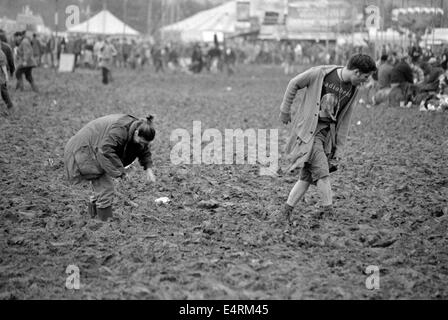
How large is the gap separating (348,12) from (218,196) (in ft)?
126

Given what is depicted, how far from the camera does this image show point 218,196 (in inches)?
363

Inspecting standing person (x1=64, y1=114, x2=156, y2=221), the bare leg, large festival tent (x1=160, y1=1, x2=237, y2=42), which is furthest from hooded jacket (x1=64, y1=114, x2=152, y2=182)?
large festival tent (x1=160, y1=1, x2=237, y2=42)

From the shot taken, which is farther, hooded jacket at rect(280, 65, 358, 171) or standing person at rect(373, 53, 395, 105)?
standing person at rect(373, 53, 395, 105)

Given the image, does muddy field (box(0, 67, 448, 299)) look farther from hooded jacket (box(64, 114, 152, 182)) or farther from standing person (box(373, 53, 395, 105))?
standing person (box(373, 53, 395, 105))

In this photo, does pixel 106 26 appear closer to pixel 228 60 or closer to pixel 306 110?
pixel 228 60

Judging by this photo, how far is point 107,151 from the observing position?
7078mm

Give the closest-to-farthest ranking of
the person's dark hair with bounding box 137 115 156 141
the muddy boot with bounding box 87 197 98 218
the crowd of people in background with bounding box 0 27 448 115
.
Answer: the person's dark hair with bounding box 137 115 156 141, the muddy boot with bounding box 87 197 98 218, the crowd of people in background with bounding box 0 27 448 115

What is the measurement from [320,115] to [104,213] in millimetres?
2606

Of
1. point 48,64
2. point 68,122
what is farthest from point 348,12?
point 68,122

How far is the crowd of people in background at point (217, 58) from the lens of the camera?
2098 cm

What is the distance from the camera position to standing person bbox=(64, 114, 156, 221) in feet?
23.2

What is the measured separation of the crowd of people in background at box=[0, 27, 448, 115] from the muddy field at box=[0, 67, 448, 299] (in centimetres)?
711

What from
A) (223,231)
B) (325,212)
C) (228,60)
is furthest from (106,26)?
(223,231)
